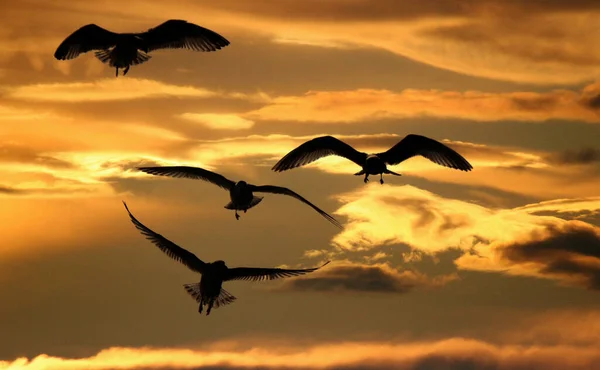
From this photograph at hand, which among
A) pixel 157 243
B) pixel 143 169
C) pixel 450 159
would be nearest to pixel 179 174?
pixel 143 169

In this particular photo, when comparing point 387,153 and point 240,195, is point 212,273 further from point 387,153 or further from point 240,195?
point 387,153

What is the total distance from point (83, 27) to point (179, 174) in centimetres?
641

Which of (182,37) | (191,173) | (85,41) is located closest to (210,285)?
(191,173)

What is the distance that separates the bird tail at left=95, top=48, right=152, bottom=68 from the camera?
3512cm

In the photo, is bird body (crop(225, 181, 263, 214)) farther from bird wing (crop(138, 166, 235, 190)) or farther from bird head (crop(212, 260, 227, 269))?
bird head (crop(212, 260, 227, 269))

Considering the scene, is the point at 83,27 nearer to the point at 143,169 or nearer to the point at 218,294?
the point at 143,169

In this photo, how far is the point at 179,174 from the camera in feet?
112

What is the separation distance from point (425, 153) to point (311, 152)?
398 cm

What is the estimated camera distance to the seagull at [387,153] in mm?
35656

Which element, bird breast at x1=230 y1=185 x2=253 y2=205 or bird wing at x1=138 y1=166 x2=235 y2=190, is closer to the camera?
bird breast at x1=230 y1=185 x2=253 y2=205

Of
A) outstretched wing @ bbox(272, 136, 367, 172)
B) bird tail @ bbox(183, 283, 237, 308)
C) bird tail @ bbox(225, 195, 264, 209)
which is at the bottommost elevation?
bird tail @ bbox(183, 283, 237, 308)

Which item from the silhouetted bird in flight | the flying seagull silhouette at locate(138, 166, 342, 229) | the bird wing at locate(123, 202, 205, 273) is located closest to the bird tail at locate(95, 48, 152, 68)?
the silhouetted bird in flight

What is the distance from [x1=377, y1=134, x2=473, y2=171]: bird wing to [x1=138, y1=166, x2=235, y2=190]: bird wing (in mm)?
5665

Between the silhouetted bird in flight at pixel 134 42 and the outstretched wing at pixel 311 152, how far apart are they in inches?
177
